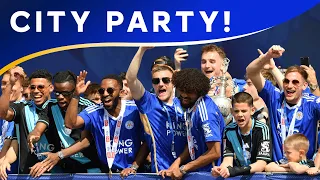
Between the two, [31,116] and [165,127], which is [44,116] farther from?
[165,127]

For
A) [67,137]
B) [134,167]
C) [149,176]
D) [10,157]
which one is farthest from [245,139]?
[10,157]

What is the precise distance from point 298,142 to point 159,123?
3.72 feet

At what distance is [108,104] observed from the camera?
6.80 m

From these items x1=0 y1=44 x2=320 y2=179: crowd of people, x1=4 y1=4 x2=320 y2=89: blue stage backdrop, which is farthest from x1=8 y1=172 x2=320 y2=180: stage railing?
x1=4 y1=4 x2=320 y2=89: blue stage backdrop

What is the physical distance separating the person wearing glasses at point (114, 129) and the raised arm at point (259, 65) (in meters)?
1.00

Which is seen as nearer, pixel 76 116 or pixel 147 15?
pixel 76 116

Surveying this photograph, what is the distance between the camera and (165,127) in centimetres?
671

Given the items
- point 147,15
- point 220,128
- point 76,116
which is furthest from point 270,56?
point 147,15

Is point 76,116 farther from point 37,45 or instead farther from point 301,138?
point 37,45

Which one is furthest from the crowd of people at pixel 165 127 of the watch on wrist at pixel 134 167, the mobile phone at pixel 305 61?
the mobile phone at pixel 305 61

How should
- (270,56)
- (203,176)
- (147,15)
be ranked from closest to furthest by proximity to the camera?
(203,176), (270,56), (147,15)

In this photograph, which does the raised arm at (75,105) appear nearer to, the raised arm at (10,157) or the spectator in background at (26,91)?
the raised arm at (10,157)

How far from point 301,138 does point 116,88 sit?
155cm

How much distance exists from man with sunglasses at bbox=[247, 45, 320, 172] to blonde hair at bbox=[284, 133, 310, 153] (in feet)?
1.14
